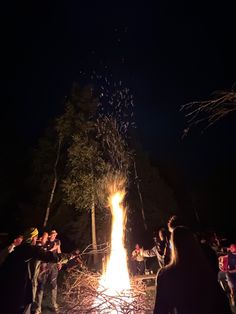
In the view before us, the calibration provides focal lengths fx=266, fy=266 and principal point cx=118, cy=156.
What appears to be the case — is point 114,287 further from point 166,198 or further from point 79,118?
point 166,198

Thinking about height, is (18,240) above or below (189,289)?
above

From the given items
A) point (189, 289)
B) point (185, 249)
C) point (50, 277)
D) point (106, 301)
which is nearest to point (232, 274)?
point (106, 301)

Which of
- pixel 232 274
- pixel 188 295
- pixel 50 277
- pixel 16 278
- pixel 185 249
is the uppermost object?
pixel 50 277

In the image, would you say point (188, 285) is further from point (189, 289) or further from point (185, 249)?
point (185, 249)

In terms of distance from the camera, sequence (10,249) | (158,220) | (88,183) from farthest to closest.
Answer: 1. (158,220)
2. (88,183)
3. (10,249)

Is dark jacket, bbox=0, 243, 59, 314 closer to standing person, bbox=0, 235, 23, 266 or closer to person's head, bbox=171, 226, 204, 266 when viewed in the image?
standing person, bbox=0, 235, 23, 266

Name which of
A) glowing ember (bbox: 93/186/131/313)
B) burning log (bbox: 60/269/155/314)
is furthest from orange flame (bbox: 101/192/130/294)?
burning log (bbox: 60/269/155/314)

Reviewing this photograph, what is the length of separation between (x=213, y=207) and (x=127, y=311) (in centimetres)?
2421

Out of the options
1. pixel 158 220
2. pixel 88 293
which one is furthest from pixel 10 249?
pixel 158 220

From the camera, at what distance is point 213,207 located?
27125 mm

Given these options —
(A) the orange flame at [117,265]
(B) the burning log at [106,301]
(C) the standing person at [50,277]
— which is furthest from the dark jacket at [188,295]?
(C) the standing person at [50,277]

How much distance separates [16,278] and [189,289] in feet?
9.67

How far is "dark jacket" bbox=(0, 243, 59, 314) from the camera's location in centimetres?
384

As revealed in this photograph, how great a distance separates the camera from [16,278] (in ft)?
13.0
